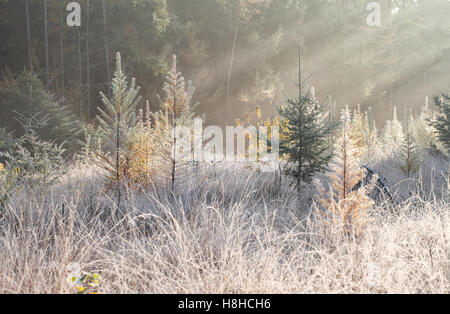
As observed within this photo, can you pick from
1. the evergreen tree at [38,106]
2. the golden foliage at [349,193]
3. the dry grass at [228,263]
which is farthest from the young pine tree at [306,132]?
the evergreen tree at [38,106]

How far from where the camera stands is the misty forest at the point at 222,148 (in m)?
2.50

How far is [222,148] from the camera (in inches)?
297

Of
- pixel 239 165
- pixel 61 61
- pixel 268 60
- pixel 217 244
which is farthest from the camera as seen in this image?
pixel 268 60

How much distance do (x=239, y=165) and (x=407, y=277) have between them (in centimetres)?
401

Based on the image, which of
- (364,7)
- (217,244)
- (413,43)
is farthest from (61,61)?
(413,43)

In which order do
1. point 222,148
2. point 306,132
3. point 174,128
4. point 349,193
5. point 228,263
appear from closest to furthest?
point 228,263, point 349,193, point 174,128, point 306,132, point 222,148

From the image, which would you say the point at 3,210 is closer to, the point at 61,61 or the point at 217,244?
the point at 217,244

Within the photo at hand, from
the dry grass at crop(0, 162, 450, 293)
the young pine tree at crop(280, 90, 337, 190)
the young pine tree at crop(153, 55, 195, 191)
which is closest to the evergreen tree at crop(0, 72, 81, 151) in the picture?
the young pine tree at crop(153, 55, 195, 191)

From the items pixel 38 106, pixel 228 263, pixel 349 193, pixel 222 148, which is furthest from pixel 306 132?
pixel 38 106

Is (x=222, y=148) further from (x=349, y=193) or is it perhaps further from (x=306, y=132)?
(x=349, y=193)

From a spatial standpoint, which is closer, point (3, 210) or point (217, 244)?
point (217, 244)

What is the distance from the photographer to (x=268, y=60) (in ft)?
64.0

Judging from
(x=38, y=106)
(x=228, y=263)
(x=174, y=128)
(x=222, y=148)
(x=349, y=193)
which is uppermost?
(x=38, y=106)

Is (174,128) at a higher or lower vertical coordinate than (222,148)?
lower
